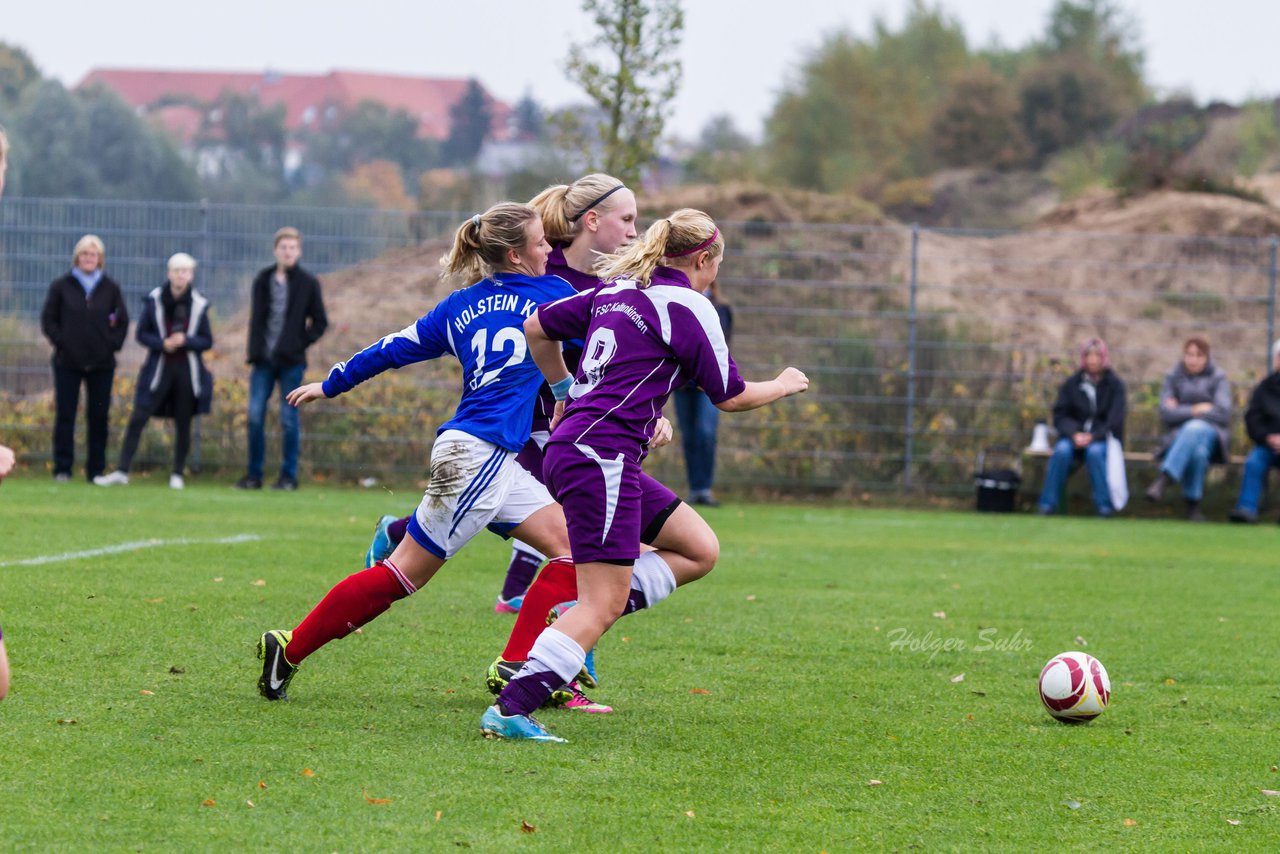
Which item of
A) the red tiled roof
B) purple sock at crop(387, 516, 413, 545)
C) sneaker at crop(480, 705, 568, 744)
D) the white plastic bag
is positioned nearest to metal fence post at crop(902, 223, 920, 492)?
the white plastic bag

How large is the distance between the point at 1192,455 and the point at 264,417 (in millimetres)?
8577

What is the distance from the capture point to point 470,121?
110750 millimetres

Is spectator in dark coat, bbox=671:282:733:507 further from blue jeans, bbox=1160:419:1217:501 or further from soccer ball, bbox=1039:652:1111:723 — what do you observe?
soccer ball, bbox=1039:652:1111:723

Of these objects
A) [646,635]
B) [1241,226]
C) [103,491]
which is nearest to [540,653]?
[646,635]

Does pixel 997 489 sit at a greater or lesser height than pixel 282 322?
lesser

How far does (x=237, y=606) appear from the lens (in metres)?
7.25

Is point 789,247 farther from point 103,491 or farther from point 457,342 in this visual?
point 457,342

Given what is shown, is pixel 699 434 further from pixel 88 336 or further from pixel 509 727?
pixel 509 727

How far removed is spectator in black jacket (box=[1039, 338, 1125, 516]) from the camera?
1438cm

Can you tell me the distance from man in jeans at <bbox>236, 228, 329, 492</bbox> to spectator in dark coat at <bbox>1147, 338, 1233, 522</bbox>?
25.8 ft

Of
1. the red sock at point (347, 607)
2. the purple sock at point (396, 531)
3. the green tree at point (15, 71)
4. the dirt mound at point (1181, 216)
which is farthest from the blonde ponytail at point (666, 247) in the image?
the green tree at point (15, 71)

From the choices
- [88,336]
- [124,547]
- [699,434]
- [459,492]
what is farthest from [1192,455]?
[459,492]

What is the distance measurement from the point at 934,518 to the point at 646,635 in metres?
7.68

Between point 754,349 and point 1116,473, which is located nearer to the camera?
point 1116,473
